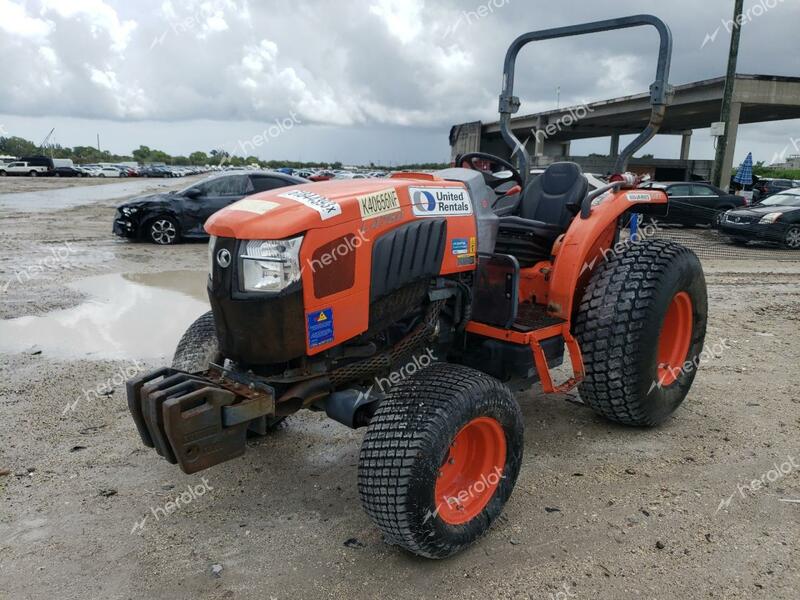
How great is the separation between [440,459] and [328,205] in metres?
1.16

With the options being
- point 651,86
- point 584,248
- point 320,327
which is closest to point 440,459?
point 320,327

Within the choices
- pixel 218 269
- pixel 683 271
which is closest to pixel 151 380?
pixel 218 269

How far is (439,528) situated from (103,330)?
A: 4555mm

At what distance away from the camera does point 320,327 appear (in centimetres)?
266

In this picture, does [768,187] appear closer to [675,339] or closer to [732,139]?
[732,139]

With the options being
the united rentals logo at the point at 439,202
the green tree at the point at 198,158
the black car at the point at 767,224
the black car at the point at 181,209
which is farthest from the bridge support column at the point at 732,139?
the green tree at the point at 198,158

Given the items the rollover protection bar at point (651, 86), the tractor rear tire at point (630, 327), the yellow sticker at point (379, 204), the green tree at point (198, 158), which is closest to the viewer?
the yellow sticker at point (379, 204)

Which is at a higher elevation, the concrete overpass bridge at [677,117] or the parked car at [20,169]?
the concrete overpass bridge at [677,117]

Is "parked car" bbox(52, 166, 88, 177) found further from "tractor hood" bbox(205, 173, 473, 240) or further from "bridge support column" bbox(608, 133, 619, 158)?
"tractor hood" bbox(205, 173, 473, 240)

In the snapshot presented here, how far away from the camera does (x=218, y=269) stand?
264 cm

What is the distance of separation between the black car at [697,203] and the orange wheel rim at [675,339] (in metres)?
12.9

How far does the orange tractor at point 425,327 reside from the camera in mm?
2527

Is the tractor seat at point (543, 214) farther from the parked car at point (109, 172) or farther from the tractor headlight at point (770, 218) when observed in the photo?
the parked car at point (109, 172)

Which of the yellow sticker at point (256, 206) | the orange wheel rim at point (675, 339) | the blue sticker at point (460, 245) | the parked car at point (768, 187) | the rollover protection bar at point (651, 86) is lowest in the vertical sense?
the orange wheel rim at point (675, 339)
